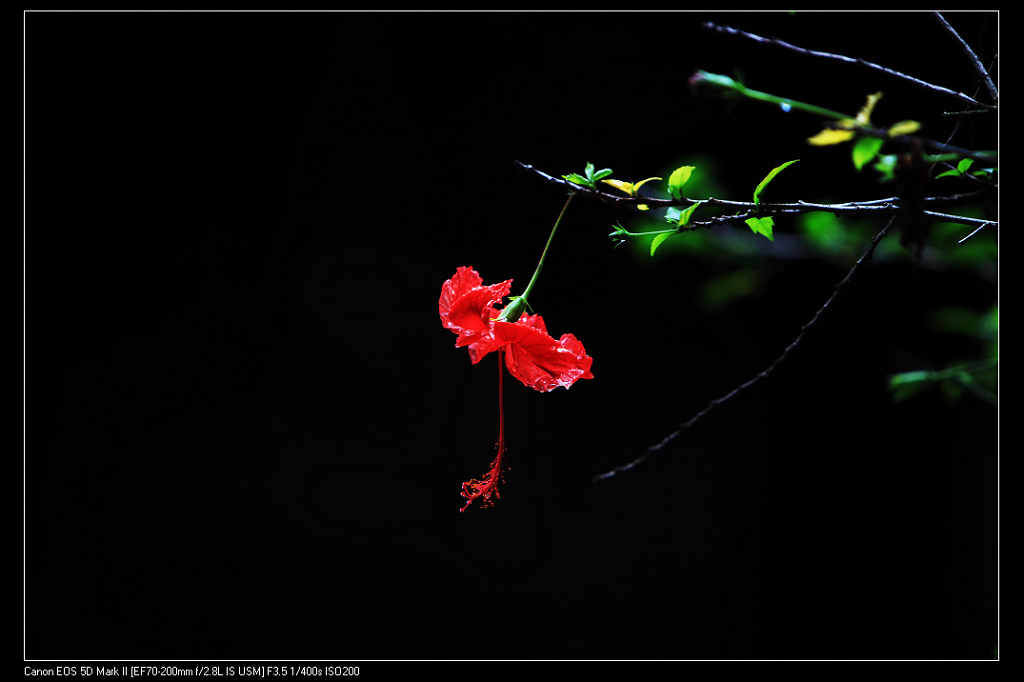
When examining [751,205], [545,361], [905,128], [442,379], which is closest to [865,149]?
[905,128]

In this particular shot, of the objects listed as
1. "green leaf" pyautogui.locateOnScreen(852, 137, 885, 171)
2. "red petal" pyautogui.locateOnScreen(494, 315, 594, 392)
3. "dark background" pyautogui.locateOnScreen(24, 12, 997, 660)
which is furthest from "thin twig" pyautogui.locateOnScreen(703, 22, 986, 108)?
"dark background" pyautogui.locateOnScreen(24, 12, 997, 660)

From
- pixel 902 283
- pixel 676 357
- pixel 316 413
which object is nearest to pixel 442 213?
pixel 316 413

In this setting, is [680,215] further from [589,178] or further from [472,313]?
[472,313]

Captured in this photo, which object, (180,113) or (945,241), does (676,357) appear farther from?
(180,113)

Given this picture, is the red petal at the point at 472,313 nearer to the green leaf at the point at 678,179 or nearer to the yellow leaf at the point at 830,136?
the green leaf at the point at 678,179

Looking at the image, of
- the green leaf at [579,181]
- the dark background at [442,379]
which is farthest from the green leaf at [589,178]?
the dark background at [442,379]
